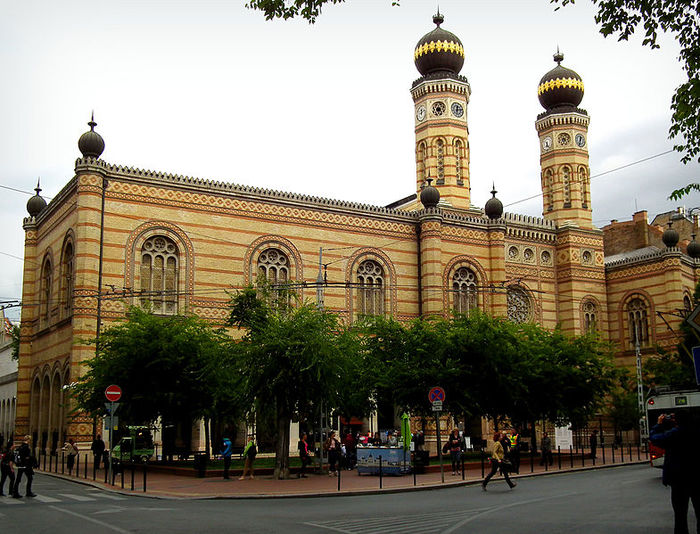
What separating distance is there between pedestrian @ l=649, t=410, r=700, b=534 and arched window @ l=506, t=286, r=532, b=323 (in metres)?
34.5

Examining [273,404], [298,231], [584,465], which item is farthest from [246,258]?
[584,465]

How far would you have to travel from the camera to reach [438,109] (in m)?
46.5

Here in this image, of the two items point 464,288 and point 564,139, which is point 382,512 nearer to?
point 464,288

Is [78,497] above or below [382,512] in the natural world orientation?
below

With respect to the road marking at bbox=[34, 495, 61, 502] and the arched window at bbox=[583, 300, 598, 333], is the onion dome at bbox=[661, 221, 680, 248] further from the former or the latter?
the road marking at bbox=[34, 495, 61, 502]

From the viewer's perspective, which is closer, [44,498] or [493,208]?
[44,498]

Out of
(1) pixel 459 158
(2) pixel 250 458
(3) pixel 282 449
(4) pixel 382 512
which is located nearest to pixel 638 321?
(1) pixel 459 158

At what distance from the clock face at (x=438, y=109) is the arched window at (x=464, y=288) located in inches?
387

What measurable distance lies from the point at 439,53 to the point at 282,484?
31.2 metres

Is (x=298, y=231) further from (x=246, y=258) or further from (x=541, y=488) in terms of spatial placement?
(x=541, y=488)

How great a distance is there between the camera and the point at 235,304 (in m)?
30.0

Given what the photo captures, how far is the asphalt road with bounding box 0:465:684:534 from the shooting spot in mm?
12609

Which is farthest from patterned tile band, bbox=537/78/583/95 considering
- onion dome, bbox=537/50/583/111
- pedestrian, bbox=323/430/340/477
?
pedestrian, bbox=323/430/340/477

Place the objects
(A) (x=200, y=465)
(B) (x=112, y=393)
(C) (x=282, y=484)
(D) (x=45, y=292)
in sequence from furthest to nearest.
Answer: (D) (x=45, y=292) → (A) (x=200, y=465) → (B) (x=112, y=393) → (C) (x=282, y=484)
